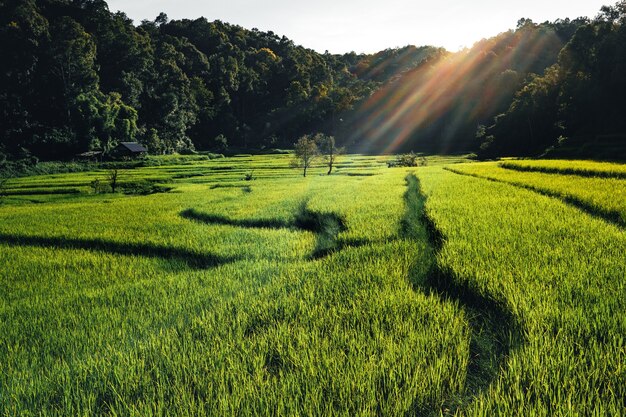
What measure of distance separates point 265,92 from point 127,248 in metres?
82.7

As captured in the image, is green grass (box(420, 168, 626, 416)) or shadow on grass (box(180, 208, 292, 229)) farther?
shadow on grass (box(180, 208, 292, 229))

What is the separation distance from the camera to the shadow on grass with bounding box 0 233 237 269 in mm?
6734

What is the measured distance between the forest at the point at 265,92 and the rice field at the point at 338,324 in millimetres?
20867

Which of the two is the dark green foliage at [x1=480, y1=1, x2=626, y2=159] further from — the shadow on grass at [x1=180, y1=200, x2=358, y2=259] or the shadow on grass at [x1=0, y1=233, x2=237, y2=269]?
the shadow on grass at [x1=0, y1=233, x2=237, y2=269]

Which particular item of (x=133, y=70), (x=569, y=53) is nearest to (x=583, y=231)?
(x=569, y=53)

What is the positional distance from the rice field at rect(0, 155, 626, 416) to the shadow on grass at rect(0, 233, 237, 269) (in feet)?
0.17

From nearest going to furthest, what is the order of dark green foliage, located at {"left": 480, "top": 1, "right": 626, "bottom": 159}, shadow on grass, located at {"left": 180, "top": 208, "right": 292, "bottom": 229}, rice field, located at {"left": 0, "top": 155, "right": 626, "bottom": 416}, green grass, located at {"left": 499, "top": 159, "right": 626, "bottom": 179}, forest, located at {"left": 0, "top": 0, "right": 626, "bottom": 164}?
rice field, located at {"left": 0, "top": 155, "right": 626, "bottom": 416} → shadow on grass, located at {"left": 180, "top": 208, "right": 292, "bottom": 229} → green grass, located at {"left": 499, "top": 159, "right": 626, "bottom": 179} → dark green foliage, located at {"left": 480, "top": 1, "right": 626, "bottom": 159} → forest, located at {"left": 0, "top": 0, "right": 626, "bottom": 164}

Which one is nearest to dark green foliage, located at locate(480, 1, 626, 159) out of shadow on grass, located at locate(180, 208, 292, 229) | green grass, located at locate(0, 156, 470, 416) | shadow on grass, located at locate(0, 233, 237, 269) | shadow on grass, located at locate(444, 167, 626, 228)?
shadow on grass, located at locate(444, 167, 626, 228)

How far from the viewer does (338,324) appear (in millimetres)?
3049

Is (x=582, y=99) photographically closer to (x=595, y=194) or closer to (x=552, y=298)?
(x=595, y=194)

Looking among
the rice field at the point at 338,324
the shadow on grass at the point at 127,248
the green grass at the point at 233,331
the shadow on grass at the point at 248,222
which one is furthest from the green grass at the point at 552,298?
the shadow on grass at the point at 248,222

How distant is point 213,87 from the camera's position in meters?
78.6

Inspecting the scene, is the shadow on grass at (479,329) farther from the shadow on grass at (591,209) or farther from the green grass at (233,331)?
the shadow on grass at (591,209)

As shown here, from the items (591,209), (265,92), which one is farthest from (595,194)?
(265,92)
